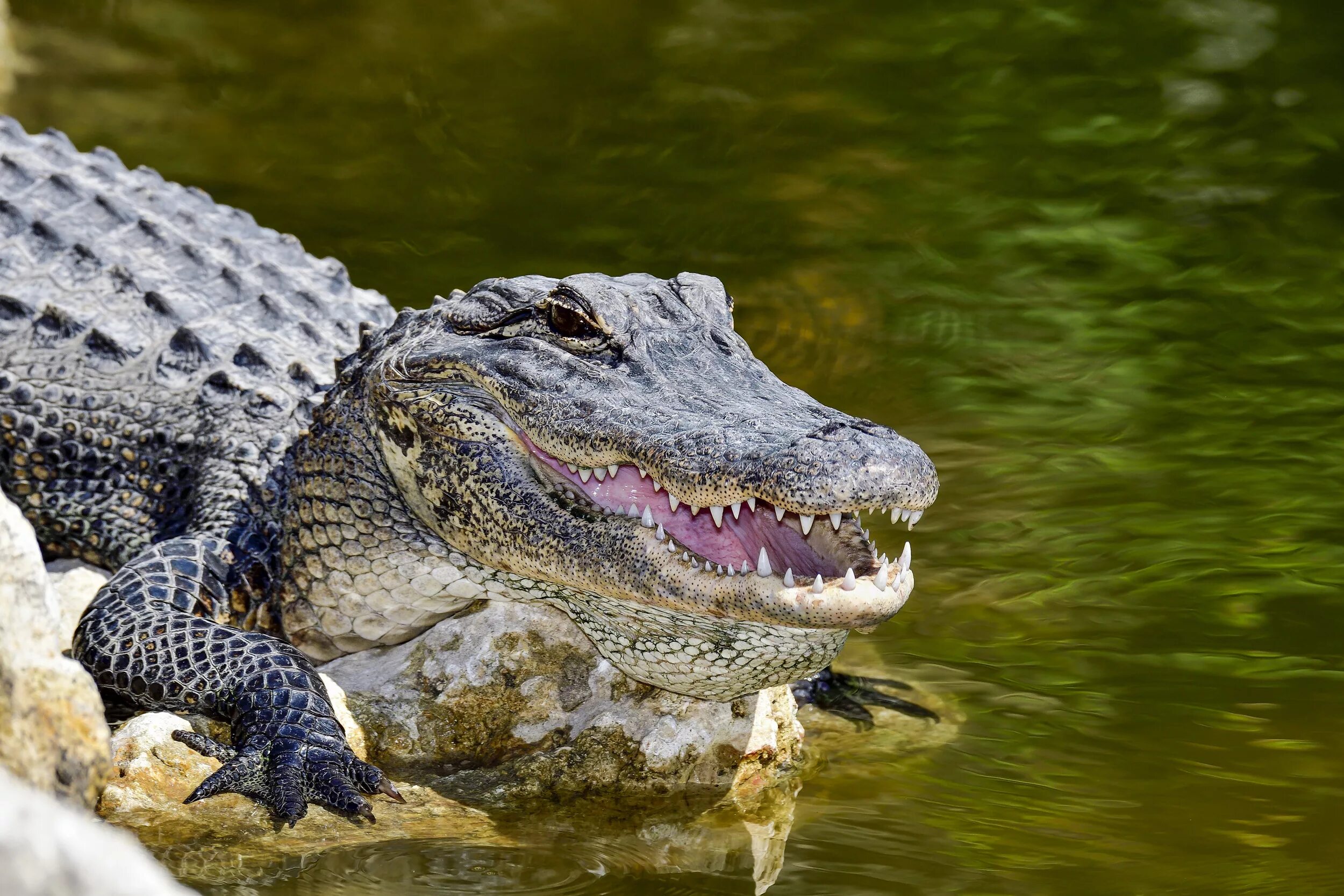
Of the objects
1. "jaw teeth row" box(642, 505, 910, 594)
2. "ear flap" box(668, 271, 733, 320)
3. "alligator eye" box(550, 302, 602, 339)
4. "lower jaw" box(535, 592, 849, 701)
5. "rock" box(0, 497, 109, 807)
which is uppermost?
"ear flap" box(668, 271, 733, 320)

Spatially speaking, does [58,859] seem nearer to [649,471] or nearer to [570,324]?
[649,471]

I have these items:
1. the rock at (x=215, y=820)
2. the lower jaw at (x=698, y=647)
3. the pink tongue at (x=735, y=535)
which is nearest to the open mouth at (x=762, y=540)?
the pink tongue at (x=735, y=535)

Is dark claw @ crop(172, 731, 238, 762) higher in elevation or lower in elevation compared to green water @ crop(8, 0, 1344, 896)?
lower

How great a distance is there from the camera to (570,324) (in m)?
3.86

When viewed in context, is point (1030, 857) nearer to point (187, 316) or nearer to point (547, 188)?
point (187, 316)

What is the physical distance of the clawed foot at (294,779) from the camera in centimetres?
347

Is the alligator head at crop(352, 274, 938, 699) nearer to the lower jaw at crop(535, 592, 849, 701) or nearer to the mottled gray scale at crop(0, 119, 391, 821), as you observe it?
the lower jaw at crop(535, 592, 849, 701)

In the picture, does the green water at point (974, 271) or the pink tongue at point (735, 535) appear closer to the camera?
the pink tongue at point (735, 535)

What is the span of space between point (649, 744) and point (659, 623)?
0.37m

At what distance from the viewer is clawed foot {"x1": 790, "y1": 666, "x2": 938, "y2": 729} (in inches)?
175

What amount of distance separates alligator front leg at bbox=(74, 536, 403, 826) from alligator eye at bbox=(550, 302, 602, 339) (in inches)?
41.2

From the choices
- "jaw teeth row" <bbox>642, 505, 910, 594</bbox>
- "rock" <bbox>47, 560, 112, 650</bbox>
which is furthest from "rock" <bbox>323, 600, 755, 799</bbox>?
"rock" <bbox>47, 560, 112, 650</bbox>

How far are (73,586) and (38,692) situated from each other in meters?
2.34

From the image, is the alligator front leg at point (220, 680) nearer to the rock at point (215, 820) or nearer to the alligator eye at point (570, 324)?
the rock at point (215, 820)
